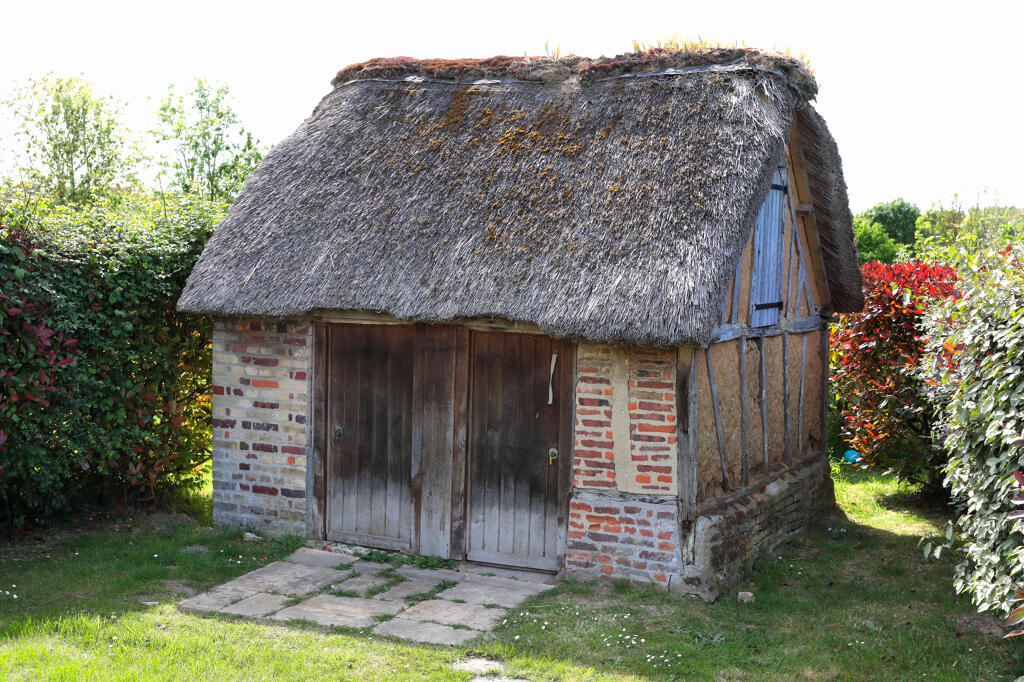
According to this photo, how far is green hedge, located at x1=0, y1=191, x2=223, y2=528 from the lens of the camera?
688 centimetres

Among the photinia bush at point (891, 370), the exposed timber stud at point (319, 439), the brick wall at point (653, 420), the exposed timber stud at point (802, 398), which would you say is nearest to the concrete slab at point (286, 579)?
the exposed timber stud at point (319, 439)

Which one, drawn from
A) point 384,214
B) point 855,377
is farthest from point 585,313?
point 855,377

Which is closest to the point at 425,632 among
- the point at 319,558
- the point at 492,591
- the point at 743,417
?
the point at 492,591

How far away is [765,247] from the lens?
7.96m

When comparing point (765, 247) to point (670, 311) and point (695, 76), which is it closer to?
point (695, 76)

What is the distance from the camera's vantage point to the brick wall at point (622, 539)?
21.1 ft

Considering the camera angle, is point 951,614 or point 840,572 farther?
point 840,572

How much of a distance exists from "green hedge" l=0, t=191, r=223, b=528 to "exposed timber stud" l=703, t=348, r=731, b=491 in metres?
4.90

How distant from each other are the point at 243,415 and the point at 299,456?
66cm

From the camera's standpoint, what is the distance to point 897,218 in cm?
3130

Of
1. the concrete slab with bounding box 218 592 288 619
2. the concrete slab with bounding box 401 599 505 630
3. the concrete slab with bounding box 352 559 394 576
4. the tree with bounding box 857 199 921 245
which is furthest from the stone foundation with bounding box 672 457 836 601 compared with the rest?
the tree with bounding box 857 199 921 245

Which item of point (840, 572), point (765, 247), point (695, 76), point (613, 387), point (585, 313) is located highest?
point (695, 76)

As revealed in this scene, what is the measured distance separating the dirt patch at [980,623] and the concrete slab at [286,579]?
4.55m

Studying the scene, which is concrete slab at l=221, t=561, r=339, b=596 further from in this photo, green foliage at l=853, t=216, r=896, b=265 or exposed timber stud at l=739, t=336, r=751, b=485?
green foliage at l=853, t=216, r=896, b=265
